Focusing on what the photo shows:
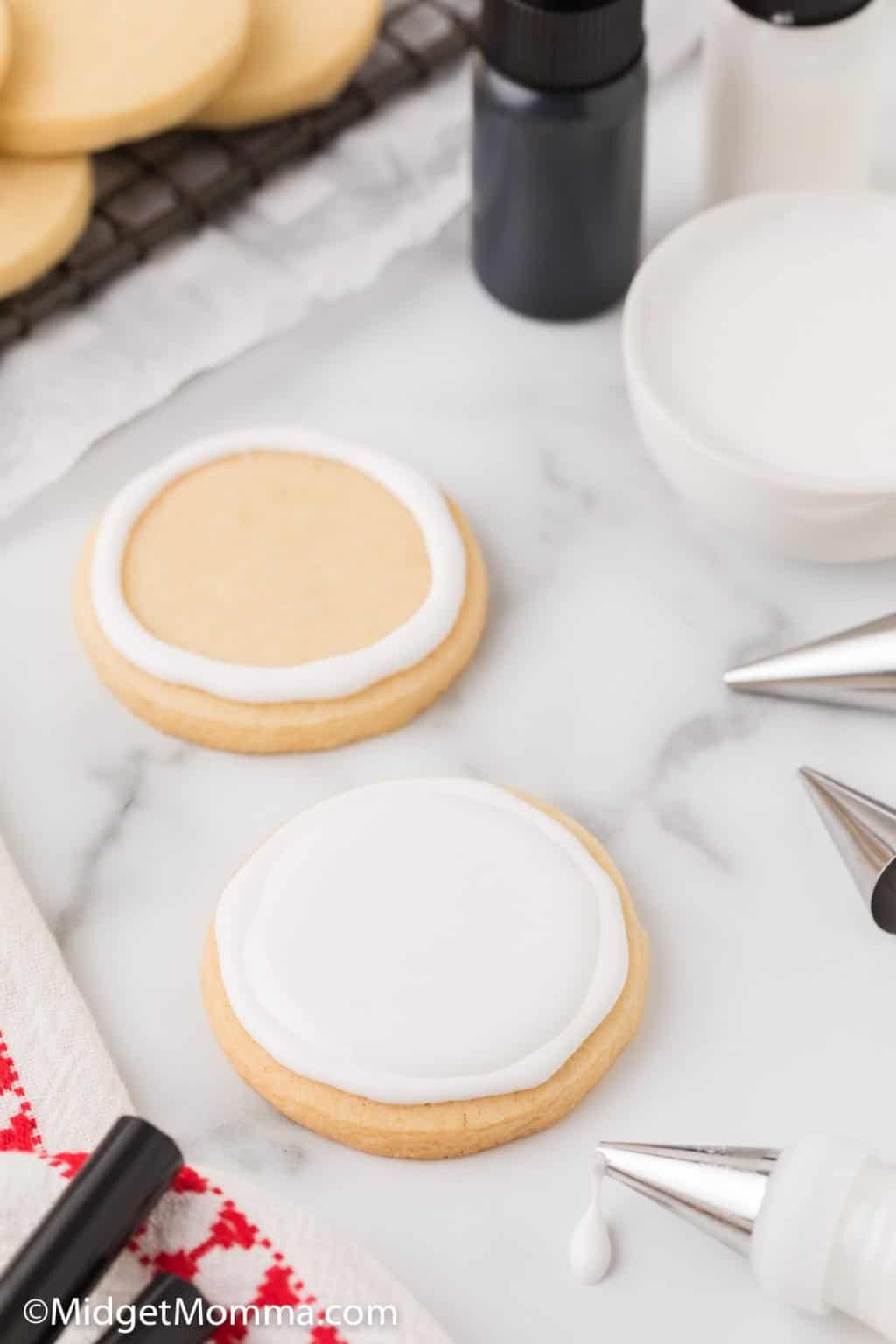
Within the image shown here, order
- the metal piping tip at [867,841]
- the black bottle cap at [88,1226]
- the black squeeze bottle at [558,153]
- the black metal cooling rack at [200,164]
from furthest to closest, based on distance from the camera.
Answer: the black metal cooling rack at [200,164], the black squeeze bottle at [558,153], the metal piping tip at [867,841], the black bottle cap at [88,1226]

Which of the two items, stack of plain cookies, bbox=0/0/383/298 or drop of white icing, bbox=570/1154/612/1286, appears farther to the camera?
stack of plain cookies, bbox=0/0/383/298

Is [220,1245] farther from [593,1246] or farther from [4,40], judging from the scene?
[4,40]

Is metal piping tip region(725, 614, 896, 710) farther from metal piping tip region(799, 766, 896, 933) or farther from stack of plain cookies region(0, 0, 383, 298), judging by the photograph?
stack of plain cookies region(0, 0, 383, 298)

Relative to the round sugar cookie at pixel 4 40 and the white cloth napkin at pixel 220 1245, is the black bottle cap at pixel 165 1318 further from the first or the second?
the round sugar cookie at pixel 4 40

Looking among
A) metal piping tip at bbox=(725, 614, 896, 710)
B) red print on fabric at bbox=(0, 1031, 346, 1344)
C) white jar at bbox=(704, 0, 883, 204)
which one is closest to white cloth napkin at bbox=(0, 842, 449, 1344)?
red print on fabric at bbox=(0, 1031, 346, 1344)

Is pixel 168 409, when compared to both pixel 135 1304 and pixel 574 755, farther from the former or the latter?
pixel 135 1304

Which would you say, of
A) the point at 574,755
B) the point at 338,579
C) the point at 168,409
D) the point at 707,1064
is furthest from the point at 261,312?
the point at 707,1064

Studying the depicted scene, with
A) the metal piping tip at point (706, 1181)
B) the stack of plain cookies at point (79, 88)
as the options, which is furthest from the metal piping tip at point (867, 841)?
the stack of plain cookies at point (79, 88)
